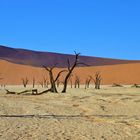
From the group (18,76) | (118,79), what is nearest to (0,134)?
(118,79)

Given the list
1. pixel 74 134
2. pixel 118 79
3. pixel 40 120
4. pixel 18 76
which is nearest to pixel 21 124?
pixel 40 120

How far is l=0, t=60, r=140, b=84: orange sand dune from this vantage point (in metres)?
120

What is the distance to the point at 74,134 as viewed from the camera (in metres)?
12.4

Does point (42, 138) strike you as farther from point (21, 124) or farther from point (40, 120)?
point (40, 120)

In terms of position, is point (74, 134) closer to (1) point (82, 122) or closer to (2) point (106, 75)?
(1) point (82, 122)

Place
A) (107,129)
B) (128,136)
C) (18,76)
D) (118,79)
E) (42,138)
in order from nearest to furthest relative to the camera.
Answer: (42,138) → (128,136) → (107,129) → (118,79) → (18,76)

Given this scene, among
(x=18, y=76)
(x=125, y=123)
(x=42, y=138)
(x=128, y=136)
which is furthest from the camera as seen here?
(x=18, y=76)

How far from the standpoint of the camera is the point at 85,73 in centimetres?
13162

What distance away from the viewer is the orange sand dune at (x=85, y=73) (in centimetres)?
11969

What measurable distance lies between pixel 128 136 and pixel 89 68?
→ 412 feet

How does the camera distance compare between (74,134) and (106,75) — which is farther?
(106,75)

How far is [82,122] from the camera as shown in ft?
50.8

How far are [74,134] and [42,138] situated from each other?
1.15 m

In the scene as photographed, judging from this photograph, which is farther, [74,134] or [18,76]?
[18,76]
